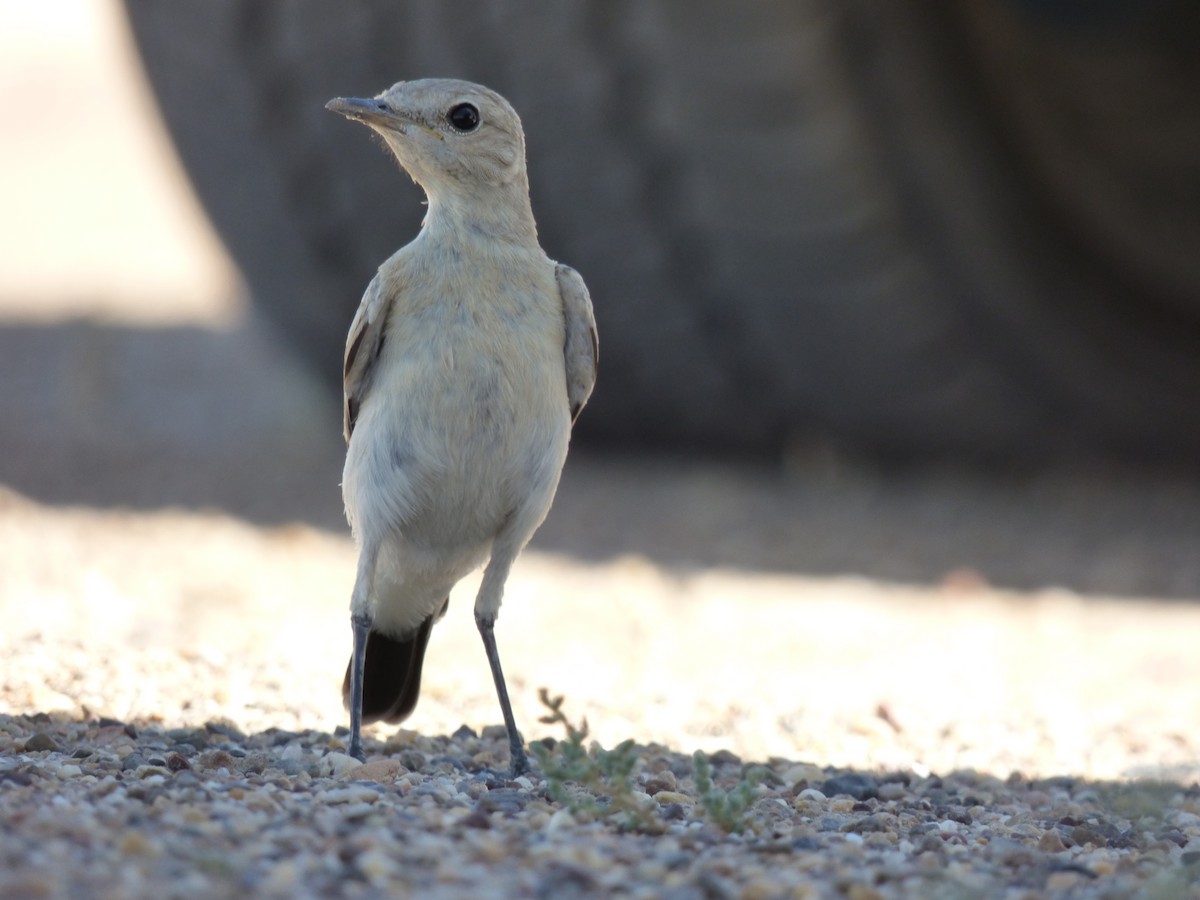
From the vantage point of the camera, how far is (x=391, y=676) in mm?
4027

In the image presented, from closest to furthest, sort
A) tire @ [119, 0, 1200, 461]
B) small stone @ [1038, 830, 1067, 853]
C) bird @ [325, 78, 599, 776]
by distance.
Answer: small stone @ [1038, 830, 1067, 853] → bird @ [325, 78, 599, 776] → tire @ [119, 0, 1200, 461]

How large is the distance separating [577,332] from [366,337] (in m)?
0.50

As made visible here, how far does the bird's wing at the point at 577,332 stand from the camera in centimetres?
392

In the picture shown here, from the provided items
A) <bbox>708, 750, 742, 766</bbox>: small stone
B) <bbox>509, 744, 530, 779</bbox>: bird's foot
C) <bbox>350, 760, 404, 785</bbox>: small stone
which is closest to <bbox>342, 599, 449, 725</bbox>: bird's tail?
<bbox>509, 744, 530, 779</bbox>: bird's foot

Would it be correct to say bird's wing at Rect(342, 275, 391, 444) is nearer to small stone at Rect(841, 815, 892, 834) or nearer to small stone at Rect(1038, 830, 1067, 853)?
small stone at Rect(841, 815, 892, 834)

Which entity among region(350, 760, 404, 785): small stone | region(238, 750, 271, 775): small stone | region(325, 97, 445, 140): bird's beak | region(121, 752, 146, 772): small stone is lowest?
region(121, 752, 146, 772): small stone

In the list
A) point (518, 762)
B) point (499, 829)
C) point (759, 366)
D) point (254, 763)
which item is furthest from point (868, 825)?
point (759, 366)

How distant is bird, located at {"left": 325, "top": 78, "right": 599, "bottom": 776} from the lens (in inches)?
145

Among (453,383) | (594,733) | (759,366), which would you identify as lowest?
(594,733)

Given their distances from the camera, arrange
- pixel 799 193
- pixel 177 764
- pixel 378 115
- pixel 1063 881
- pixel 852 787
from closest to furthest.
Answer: pixel 1063 881
pixel 177 764
pixel 852 787
pixel 378 115
pixel 799 193

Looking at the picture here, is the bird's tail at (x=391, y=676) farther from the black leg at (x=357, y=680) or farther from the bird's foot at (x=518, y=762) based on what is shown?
the bird's foot at (x=518, y=762)

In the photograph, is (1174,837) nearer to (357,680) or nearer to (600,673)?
(357,680)

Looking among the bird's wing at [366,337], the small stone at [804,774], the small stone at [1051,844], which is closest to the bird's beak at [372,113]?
the bird's wing at [366,337]

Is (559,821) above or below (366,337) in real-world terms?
below
